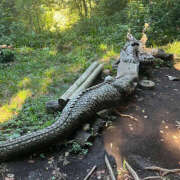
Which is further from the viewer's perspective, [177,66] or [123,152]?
[177,66]

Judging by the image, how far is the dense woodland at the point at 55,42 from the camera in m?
4.57

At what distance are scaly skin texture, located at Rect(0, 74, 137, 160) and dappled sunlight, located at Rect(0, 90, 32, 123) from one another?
1413 mm

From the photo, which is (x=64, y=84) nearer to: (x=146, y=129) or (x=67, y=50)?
(x=146, y=129)

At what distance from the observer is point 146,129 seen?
3.61m

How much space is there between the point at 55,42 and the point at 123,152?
7.57 metres

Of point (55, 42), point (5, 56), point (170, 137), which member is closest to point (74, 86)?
point (170, 137)

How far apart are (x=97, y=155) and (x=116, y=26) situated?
349 inches

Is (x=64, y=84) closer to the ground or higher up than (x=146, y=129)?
higher up

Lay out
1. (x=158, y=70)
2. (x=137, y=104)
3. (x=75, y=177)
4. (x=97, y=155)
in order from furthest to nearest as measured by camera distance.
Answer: (x=158, y=70) < (x=137, y=104) < (x=97, y=155) < (x=75, y=177)

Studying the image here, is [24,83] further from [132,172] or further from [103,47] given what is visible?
[132,172]

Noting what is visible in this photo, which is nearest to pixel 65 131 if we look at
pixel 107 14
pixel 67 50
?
pixel 67 50

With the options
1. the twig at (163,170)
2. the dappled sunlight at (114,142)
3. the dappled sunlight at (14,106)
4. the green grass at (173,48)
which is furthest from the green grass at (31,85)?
the green grass at (173,48)

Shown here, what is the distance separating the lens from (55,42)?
9.52 meters

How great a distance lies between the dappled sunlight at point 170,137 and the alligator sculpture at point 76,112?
107 cm
